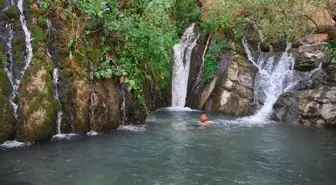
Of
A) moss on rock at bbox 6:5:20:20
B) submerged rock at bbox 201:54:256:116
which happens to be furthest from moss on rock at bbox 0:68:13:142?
submerged rock at bbox 201:54:256:116

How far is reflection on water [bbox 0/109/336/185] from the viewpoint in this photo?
7035 mm

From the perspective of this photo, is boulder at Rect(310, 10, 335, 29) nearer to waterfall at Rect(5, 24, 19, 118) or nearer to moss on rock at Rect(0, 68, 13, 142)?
waterfall at Rect(5, 24, 19, 118)

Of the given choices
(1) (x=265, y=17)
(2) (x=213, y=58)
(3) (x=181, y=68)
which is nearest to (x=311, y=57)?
(1) (x=265, y=17)

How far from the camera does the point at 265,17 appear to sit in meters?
17.4

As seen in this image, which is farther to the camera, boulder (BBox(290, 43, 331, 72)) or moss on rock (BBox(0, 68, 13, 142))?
boulder (BBox(290, 43, 331, 72))

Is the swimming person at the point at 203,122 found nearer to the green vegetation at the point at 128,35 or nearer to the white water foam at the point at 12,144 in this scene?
the green vegetation at the point at 128,35

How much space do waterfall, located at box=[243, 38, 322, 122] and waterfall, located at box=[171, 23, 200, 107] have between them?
11.3 ft

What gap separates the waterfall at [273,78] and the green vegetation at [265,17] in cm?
115

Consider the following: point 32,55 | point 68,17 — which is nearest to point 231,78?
point 68,17

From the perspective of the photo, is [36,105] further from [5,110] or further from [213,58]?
[213,58]

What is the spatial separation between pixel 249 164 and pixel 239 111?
8242 millimetres

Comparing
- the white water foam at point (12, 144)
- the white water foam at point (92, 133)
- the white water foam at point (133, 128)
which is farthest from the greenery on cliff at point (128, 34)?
the white water foam at point (12, 144)

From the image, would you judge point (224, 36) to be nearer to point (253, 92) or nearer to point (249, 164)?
point (253, 92)

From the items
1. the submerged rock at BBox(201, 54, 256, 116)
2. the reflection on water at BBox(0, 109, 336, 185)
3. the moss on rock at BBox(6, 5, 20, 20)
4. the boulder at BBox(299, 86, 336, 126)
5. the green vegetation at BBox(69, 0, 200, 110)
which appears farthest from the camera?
the submerged rock at BBox(201, 54, 256, 116)
